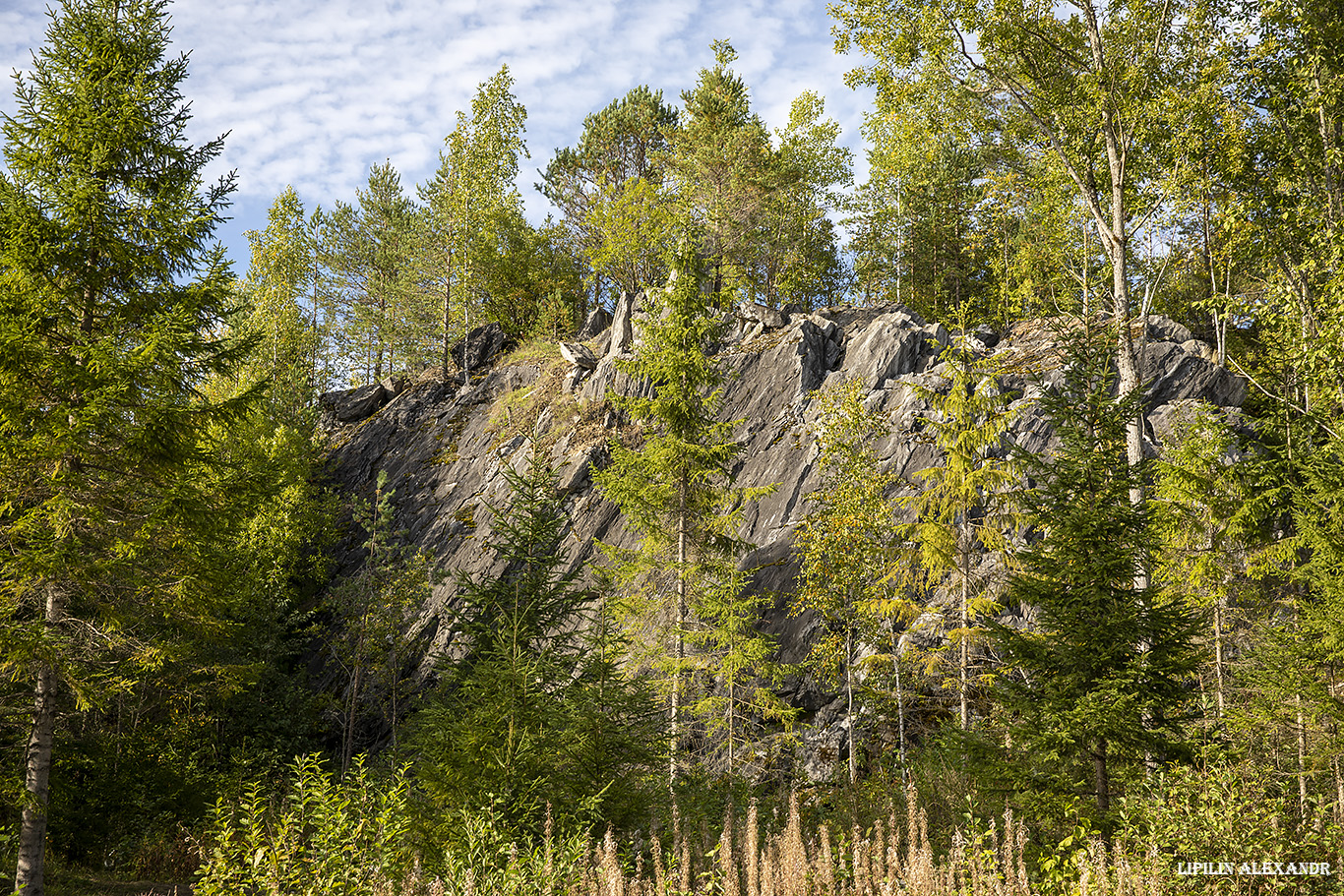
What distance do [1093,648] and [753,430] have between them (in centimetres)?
1749

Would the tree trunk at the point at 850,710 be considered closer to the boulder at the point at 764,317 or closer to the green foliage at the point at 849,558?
the green foliage at the point at 849,558

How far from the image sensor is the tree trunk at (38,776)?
9.83 m

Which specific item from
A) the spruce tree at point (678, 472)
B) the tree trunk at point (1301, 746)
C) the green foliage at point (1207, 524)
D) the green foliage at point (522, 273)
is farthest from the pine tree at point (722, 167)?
the tree trunk at point (1301, 746)

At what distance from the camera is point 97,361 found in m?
10.1

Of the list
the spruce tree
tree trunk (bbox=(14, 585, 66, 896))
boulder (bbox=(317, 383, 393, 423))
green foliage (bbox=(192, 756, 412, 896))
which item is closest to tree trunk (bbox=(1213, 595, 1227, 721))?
Result: the spruce tree

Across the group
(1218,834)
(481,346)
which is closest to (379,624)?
(481,346)

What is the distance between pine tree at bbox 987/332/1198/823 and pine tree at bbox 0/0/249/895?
11.6 meters

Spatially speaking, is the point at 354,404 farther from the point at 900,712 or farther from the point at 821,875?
the point at 821,875

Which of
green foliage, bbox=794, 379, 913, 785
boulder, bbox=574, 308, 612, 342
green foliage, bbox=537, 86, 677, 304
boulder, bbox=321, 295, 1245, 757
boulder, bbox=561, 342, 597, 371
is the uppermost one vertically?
green foliage, bbox=537, 86, 677, 304

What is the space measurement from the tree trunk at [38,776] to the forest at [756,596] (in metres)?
0.06

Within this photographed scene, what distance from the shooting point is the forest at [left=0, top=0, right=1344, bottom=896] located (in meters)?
6.87

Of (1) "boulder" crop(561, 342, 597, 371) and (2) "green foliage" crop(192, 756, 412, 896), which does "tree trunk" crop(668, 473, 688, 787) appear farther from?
(1) "boulder" crop(561, 342, 597, 371)

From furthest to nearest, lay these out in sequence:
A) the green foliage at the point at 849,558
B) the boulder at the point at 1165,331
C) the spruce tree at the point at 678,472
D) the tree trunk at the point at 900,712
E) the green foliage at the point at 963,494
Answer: the boulder at the point at 1165,331
the spruce tree at the point at 678,472
the green foliage at the point at 849,558
the green foliage at the point at 963,494
the tree trunk at the point at 900,712

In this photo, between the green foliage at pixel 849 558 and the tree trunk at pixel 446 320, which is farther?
the tree trunk at pixel 446 320
